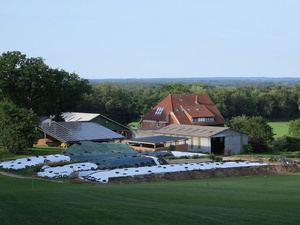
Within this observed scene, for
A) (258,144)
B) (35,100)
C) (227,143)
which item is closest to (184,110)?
(258,144)

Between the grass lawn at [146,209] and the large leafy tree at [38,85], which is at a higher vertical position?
the large leafy tree at [38,85]

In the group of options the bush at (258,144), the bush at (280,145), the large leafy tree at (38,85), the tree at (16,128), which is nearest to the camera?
the tree at (16,128)

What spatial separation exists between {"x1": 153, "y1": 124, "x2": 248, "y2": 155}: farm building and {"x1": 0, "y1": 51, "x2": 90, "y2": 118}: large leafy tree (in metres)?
17.0

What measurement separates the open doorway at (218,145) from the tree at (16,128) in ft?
95.2

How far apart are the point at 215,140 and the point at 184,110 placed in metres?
24.5

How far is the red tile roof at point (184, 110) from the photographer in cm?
8044

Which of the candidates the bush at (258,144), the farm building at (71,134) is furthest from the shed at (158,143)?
the bush at (258,144)

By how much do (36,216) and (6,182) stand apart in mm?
12297

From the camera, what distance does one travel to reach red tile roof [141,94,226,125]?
264ft

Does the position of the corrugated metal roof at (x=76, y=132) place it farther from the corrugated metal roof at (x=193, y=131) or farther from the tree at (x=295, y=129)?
the tree at (x=295, y=129)

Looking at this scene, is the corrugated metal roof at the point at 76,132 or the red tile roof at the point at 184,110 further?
the red tile roof at the point at 184,110

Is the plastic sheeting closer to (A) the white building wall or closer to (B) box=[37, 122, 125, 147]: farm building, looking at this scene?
(B) box=[37, 122, 125, 147]: farm building

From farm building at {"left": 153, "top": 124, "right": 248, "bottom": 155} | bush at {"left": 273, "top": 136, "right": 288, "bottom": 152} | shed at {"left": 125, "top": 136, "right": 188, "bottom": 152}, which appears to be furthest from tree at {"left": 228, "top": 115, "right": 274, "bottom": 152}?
shed at {"left": 125, "top": 136, "right": 188, "bottom": 152}

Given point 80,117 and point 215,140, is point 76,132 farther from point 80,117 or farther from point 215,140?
point 80,117
